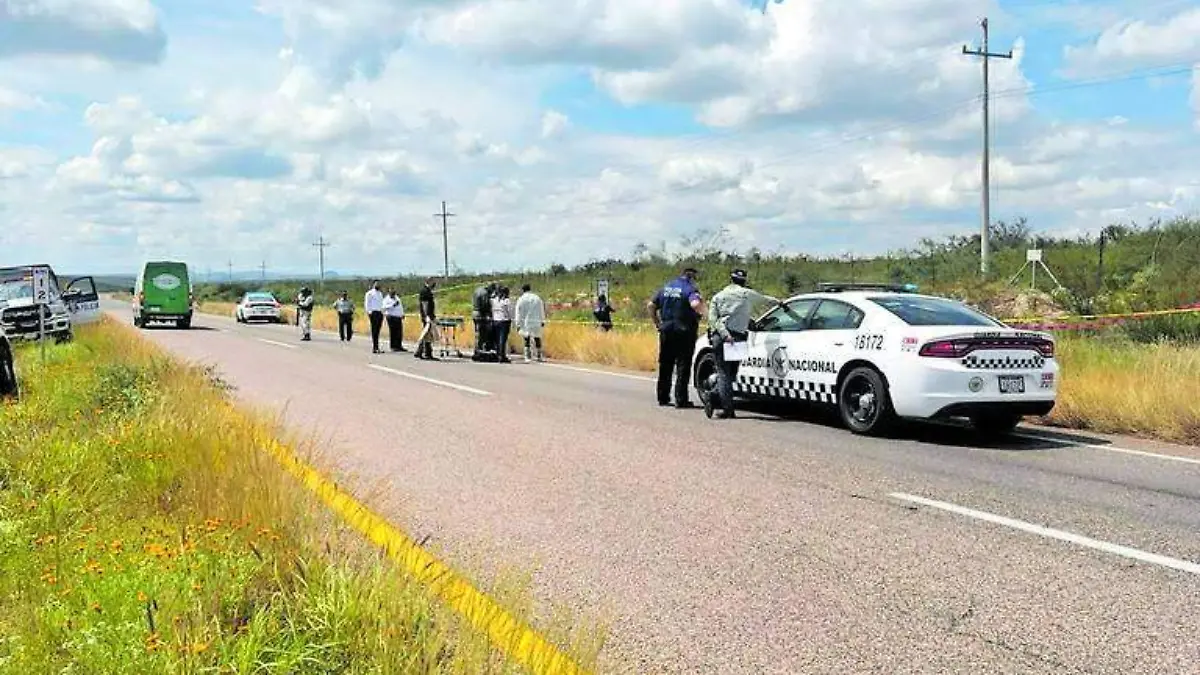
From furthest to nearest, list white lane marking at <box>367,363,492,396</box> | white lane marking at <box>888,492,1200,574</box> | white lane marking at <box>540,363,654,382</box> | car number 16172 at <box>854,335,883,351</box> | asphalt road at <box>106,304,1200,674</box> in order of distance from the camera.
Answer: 1. white lane marking at <box>540,363,654,382</box>
2. white lane marking at <box>367,363,492,396</box>
3. car number 16172 at <box>854,335,883,351</box>
4. white lane marking at <box>888,492,1200,574</box>
5. asphalt road at <box>106,304,1200,674</box>

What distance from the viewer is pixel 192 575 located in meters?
4.35

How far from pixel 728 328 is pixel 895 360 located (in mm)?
2382

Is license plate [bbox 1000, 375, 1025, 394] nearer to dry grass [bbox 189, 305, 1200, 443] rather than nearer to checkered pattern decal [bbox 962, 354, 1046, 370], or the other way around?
checkered pattern decal [bbox 962, 354, 1046, 370]

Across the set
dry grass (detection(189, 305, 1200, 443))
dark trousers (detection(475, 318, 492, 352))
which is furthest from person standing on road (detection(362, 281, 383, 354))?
dry grass (detection(189, 305, 1200, 443))

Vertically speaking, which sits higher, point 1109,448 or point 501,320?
point 501,320

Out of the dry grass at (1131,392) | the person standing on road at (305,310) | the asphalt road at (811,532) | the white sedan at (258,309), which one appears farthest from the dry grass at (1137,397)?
the white sedan at (258,309)

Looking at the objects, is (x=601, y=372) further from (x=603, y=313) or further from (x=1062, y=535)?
(x=1062, y=535)

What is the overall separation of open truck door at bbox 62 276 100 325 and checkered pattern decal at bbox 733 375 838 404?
75.3 feet

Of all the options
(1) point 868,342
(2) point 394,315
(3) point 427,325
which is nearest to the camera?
(1) point 868,342

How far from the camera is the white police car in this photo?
32.8ft

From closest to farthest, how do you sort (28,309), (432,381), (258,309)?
(432,381) → (28,309) → (258,309)

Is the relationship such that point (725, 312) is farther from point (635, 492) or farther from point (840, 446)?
point (635, 492)

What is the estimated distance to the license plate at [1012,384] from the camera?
10.0 meters

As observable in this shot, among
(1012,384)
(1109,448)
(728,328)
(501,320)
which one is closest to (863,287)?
(728,328)
